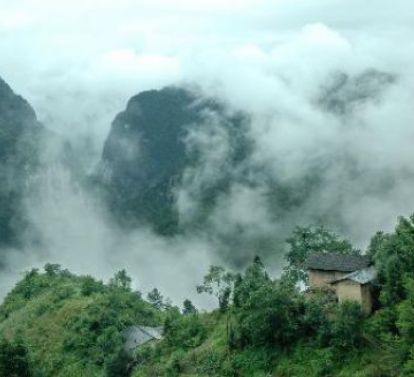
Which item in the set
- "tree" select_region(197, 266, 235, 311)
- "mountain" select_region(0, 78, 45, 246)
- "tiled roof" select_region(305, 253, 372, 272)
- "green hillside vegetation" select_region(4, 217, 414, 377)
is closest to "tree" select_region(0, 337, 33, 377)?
"green hillside vegetation" select_region(4, 217, 414, 377)

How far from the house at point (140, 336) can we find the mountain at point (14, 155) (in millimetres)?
91543

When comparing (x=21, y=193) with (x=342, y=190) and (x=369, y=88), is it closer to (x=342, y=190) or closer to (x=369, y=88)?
(x=342, y=190)

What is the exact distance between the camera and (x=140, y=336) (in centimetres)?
4950

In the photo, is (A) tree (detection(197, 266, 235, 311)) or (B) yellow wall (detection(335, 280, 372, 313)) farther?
(A) tree (detection(197, 266, 235, 311))

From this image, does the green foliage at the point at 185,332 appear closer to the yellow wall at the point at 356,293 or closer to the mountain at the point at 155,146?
the yellow wall at the point at 356,293

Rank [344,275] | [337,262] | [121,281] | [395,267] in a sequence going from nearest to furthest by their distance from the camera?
[395,267] < [344,275] < [337,262] < [121,281]

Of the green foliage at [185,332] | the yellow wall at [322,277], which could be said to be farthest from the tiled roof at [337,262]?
the green foliage at [185,332]

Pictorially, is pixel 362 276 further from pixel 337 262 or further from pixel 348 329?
pixel 348 329

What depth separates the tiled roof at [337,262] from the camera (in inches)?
1433

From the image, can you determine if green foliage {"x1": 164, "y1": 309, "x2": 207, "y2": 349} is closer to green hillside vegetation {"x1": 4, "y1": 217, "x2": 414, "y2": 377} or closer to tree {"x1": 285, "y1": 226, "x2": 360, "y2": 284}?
green hillside vegetation {"x1": 4, "y1": 217, "x2": 414, "y2": 377}

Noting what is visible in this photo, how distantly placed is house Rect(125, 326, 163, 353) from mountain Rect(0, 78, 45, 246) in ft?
300

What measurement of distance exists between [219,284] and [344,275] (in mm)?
7675

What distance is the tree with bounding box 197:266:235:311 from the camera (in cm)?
3844

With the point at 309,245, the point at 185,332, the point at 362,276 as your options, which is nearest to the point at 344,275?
the point at 362,276
